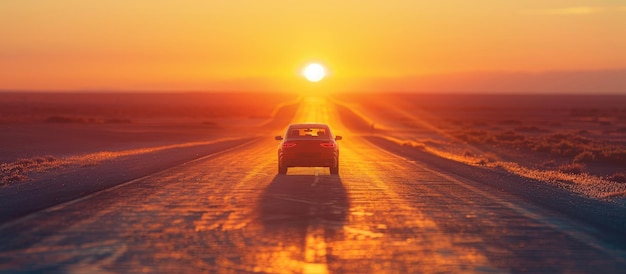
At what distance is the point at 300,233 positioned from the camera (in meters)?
12.7

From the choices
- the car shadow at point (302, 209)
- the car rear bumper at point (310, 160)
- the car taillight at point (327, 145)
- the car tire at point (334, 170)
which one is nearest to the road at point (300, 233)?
the car shadow at point (302, 209)

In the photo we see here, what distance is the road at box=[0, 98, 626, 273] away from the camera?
400 inches

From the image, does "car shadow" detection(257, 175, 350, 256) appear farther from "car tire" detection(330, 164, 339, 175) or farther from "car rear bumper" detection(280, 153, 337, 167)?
"car tire" detection(330, 164, 339, 175)

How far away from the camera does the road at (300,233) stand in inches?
400

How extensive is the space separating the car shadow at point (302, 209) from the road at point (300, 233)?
2cm

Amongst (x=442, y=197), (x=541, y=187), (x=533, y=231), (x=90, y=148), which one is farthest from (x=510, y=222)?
(x=90, y=148)

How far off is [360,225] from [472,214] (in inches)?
103

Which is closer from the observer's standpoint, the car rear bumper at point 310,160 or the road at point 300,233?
the road at point 300,233

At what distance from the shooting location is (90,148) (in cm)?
4691

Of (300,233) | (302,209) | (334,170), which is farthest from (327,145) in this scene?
(300,233)

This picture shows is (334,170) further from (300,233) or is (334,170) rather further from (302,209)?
(300,233)

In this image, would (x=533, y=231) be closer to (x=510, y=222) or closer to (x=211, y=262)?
(x=510, y=222)

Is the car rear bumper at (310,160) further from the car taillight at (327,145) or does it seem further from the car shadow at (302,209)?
the car shadow at (302,209)

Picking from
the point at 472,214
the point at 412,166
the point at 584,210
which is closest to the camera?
the point at 472,214
